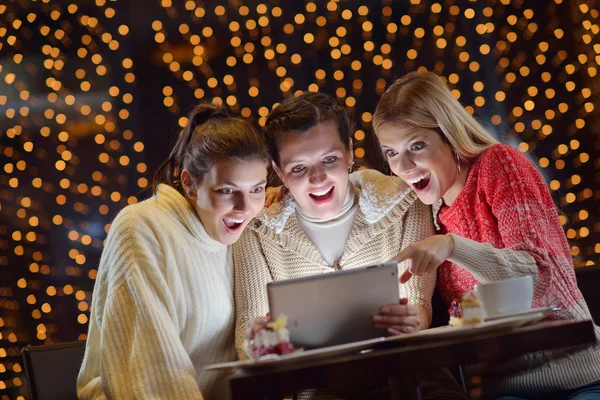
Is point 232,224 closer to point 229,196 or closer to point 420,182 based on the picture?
point 229,196

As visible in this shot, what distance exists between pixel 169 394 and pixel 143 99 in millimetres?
1713

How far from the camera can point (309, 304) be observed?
47.1 inches

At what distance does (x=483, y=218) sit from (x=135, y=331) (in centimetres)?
83

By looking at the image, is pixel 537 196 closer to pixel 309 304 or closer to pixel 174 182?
pixel 309 304

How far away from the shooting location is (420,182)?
175 cm

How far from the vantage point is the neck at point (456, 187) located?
1.74 meters

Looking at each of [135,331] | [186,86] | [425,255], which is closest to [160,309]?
[135,331]

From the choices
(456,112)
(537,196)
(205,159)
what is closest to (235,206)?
(205,159)

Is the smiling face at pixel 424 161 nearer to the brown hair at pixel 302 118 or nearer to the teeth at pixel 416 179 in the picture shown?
the teeth at pixel 416 179

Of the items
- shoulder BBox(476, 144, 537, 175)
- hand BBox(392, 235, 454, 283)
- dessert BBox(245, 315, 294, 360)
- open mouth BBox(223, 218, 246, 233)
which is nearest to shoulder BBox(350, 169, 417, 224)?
shoulder BBox(476, 144, 537, 175)

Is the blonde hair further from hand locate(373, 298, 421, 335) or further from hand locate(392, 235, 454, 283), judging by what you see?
hand locate(373, 298, 421, 335)

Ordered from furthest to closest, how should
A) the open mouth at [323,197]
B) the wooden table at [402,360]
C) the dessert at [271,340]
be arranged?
the open mouth at [323,197] → the dessert at [271,340] → the wooden table at [402,360]

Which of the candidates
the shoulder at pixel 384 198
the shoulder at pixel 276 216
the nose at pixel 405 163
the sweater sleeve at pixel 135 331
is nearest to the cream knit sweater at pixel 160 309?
the sweater sleeve at pixel 135 331

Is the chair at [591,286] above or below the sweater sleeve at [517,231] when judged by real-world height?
below
